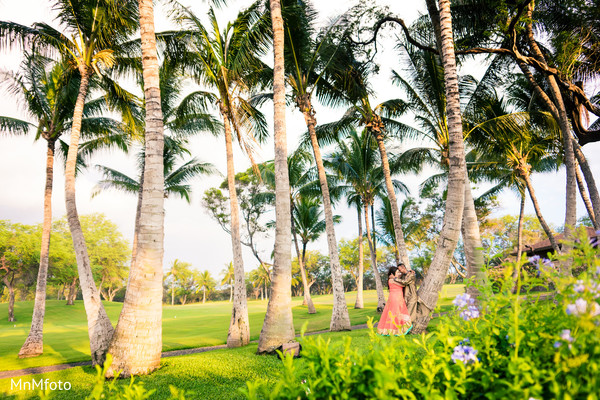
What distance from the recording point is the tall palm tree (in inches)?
448

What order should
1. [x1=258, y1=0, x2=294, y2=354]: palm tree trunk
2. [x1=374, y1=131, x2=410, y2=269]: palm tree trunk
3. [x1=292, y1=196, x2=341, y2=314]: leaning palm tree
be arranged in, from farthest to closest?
[x1=292, y1=196, x2=341, y2=314]: leaning palm tree → [x1=374, y1=131, x2=410, y2=269]: palm tree trunk → [x1=258, y1=0, x2=294, y2=354]: palm tree trunk

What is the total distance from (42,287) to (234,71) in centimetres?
1055

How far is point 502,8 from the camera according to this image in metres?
8.47

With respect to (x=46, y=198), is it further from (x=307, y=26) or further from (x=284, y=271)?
(x=307, y=26)

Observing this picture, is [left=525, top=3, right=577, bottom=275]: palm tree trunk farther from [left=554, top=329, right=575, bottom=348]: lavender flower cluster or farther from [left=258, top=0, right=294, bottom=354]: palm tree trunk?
[left=554, top=329, right=575, bottom=348]: lavender flower cluster

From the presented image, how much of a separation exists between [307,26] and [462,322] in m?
12.1

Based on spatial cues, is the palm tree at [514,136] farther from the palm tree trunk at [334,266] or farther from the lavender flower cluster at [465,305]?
the lavender flower cluster at [465,305]

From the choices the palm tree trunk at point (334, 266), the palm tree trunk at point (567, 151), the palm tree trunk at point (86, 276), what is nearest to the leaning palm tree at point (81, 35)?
the palm tree trunk at point (86, 276)

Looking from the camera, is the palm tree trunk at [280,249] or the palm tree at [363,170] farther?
the palm tree at [363,170]

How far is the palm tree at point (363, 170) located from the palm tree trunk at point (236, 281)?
9.43 metres

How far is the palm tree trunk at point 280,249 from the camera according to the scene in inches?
274

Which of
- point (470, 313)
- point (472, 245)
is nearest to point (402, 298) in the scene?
point (472, 245)

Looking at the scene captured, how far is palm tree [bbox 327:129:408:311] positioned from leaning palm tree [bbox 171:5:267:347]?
30.6ft

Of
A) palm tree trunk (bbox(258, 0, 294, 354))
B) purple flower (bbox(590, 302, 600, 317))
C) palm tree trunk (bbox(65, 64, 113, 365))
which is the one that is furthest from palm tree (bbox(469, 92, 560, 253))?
palm tree trunk (bbox(65, 64, 113, 365))
